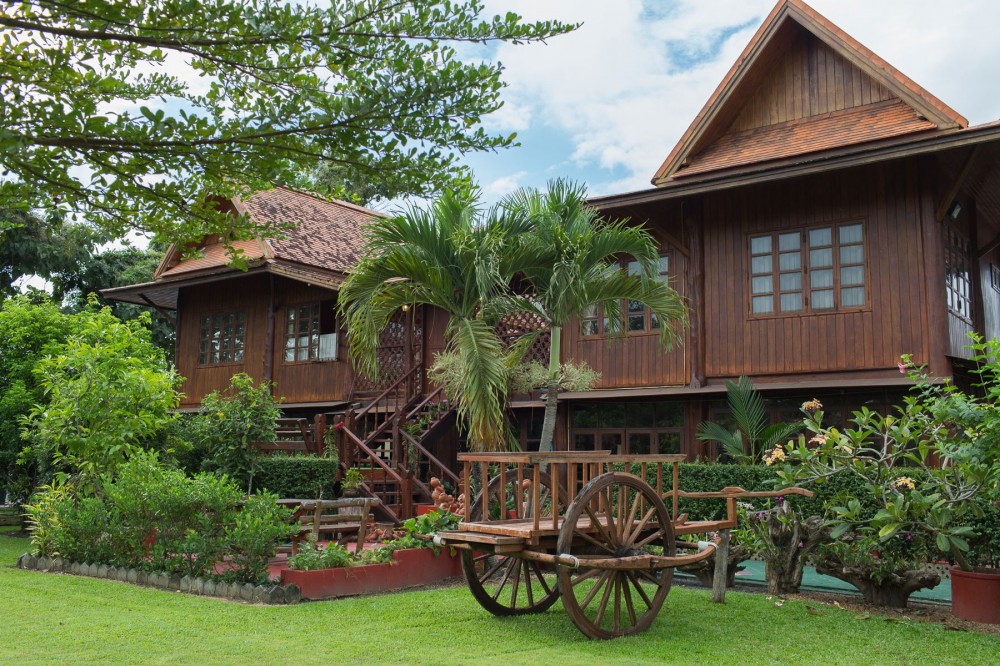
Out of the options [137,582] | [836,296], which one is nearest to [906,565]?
[836,296]

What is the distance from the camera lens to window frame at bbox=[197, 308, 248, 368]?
22.3 metres

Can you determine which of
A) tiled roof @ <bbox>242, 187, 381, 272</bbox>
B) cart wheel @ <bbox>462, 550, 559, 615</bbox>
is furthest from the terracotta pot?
tiled roof @ <bbox>242, 187, 381, 272</bbox>

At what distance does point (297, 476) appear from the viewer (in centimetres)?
1573

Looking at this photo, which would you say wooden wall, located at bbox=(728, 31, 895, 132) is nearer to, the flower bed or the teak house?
the teak house

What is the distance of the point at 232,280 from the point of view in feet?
72.6

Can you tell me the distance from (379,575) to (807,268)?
320 inches

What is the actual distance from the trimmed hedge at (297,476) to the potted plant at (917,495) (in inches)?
341

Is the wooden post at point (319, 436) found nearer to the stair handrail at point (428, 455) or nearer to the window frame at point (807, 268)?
the stair handrail at point (428, 455)

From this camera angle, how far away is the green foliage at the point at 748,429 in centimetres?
1353

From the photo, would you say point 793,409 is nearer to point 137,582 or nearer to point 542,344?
point 542,344

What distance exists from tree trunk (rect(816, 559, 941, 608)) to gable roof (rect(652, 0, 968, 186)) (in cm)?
688

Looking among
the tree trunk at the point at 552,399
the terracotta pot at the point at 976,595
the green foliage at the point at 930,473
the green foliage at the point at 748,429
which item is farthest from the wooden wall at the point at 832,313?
the terracotta pot at the point at 976,595

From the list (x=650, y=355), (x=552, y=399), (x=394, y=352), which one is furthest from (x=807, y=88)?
(x=394, y=352)

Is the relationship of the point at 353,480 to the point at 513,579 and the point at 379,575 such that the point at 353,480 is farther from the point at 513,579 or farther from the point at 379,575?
the point at 513,579
